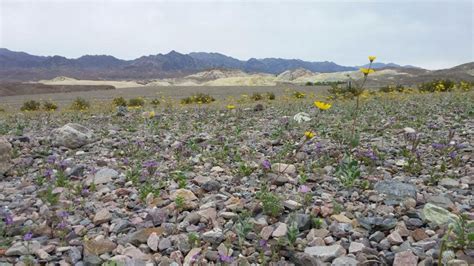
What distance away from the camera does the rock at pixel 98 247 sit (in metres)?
3.22

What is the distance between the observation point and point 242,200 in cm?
404

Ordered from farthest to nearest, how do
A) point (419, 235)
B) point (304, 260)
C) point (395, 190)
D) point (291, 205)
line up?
point (395, 190) < point (291, 205) < point (419, 235) < point (304, 260)

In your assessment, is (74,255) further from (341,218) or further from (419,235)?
(419,235)

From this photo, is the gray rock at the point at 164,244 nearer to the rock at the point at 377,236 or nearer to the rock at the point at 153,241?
the rock at the point at 153,241

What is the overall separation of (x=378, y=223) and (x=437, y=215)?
0.47 metres

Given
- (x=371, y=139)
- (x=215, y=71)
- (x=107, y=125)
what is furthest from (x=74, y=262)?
(x=215, y=71)

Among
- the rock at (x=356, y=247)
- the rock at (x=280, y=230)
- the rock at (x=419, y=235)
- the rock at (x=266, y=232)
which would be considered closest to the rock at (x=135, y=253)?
the rock at (x=266, y=232)

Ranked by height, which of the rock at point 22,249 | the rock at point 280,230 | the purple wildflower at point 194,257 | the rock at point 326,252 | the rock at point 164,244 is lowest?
the rock at point 22,249

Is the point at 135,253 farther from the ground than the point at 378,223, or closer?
closer

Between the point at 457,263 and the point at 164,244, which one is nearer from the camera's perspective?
the point at 457,263

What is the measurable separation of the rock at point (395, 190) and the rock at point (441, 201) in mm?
167

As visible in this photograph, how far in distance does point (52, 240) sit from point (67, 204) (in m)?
0.72

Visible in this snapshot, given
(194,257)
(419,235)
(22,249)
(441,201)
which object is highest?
(441,201)

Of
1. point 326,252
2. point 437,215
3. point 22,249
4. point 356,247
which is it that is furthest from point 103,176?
point 437,215
